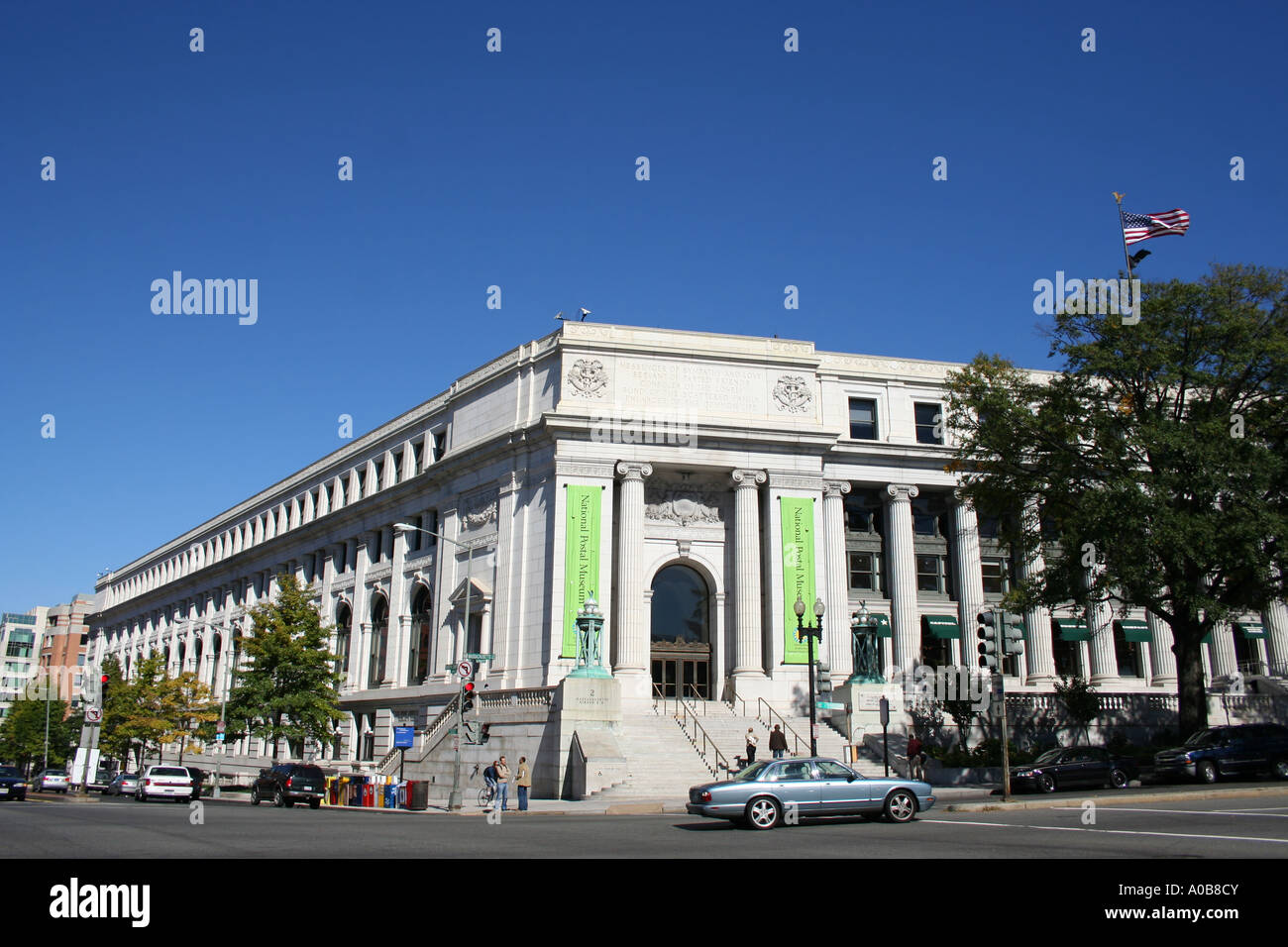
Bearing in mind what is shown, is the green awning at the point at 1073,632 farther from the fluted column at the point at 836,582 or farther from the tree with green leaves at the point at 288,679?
the tree with green leaves at the point at 288,679

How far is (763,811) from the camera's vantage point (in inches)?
787

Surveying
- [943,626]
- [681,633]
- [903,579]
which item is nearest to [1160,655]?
[943,626]

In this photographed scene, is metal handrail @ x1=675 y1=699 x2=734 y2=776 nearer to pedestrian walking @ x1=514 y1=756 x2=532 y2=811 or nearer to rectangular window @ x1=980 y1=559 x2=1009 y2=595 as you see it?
pedestrian walking @ x1=514 y1=756 x2=532 y2=811

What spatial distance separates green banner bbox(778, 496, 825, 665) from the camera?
45.5 m

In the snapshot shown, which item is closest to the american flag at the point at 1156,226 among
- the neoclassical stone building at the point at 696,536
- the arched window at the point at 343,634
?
the neoclassical stone building at the point at 696,536

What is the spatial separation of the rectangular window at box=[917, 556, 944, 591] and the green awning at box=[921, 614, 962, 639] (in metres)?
1.59

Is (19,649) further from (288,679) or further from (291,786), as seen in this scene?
(291,786)

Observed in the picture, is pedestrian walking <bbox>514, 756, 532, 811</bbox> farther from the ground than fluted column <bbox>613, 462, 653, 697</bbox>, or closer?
closer

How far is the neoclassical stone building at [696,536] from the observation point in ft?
147

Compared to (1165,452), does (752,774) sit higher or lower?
lower

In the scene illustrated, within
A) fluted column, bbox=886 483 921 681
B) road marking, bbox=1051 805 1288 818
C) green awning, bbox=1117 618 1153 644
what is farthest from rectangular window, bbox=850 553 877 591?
road marking, bbox=1051 805 1288 818

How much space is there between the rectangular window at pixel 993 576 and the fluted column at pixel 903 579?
3.90 metres

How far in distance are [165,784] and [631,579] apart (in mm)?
20578
